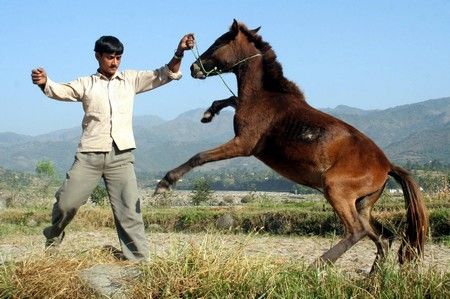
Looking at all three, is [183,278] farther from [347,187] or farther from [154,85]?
[154,85]

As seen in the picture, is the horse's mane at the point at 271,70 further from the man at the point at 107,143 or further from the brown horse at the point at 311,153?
the man at the point at 107,143

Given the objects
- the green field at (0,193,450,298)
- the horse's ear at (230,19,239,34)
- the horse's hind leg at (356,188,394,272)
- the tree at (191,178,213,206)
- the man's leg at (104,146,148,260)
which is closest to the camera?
the green field at (0,193,450,298)

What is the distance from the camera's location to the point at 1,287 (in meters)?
5.48

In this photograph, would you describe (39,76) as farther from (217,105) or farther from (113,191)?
(217,105)

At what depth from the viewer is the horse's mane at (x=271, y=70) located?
21.0 feet

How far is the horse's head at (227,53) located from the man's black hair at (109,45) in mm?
761

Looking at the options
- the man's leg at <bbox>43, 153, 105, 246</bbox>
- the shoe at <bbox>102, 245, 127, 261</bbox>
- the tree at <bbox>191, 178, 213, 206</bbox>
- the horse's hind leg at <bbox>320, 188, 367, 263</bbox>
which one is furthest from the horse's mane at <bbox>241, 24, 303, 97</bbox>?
the tree at <bbox>191, 178, 213, 206</bbox>

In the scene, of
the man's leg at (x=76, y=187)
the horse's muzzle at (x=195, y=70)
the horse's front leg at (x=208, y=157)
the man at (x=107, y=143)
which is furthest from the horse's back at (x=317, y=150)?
the man's leg at (x=76, y=187)

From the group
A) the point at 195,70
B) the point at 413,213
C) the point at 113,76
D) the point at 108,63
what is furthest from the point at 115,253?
the point at 413,213

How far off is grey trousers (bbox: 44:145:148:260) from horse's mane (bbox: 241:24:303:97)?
61.9 inches

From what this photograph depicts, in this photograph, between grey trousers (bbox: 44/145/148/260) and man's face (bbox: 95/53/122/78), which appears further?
man's face (bbox: 95/53/122/78)

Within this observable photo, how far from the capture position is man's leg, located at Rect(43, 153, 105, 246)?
20.1 ft

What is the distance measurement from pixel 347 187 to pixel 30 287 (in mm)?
2901

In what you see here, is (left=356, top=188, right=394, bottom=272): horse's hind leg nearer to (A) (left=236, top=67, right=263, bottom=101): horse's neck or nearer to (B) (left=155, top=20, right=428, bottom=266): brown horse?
(B) (left=155, top=20, right=428, bottom=266): brown horse
